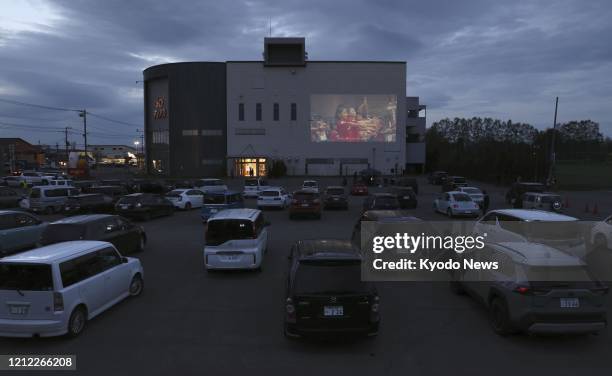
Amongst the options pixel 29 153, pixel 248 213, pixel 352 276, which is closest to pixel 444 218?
pixel 248 213

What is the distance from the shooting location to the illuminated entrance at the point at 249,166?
234ft

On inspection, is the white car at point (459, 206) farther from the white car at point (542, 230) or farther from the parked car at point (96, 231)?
the parked car at point (96, 231)

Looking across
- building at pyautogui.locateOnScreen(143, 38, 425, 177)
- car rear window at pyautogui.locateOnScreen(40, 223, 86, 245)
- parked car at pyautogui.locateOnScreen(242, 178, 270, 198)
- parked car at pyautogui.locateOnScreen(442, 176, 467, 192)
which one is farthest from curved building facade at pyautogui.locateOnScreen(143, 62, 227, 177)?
car rear window at pyautogui.locateOnScreen(40, 223, 86, 245)

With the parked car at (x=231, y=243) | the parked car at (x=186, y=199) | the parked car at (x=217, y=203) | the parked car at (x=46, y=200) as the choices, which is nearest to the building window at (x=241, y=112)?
the parked car at (x=186, y=199)

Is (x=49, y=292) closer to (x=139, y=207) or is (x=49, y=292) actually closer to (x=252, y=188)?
(x=139, y=207)

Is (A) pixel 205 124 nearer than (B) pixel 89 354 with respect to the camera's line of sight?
No

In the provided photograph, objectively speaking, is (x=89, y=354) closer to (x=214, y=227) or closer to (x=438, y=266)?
(x=214, y=227)

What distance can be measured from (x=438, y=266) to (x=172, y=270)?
7.72m

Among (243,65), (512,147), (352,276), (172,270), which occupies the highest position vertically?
(243,65)

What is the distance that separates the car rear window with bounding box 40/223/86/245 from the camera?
1281 cm

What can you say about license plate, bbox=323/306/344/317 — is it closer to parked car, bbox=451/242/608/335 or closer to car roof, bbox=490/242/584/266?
parked car, bbox=451/242/608/335

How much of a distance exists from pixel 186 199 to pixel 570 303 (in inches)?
1060

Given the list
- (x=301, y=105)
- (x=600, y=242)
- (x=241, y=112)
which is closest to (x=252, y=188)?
(x=600, y=242)

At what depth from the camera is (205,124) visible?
244ft
